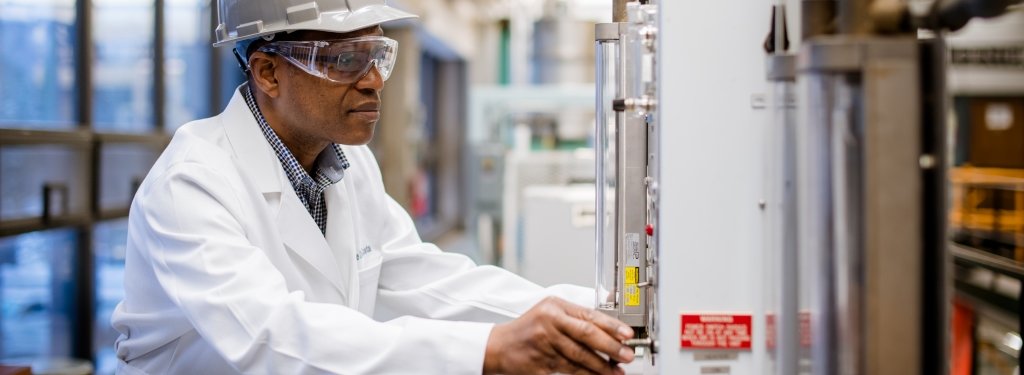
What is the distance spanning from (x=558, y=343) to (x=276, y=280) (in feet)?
1.34

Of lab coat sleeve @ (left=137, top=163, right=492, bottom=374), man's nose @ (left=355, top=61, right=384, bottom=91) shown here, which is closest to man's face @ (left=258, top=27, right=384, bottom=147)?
man's nose @ (left=355, top=61, right=384, bottom=91)

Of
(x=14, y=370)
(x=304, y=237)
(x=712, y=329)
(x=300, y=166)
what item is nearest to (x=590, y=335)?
(x=712, y=329)

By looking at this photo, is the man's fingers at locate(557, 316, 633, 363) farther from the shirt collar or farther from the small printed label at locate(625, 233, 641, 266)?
the shirt collar

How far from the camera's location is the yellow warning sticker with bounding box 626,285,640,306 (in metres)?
1.29

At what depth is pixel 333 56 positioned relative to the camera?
1.47m

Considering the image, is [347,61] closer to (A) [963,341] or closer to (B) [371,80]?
(B) [371,80]

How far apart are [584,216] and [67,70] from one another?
204 centimetres

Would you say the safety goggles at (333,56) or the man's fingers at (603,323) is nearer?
the man's fingers at (603,323)

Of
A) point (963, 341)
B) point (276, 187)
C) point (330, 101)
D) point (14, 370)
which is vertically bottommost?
point (963, 341)

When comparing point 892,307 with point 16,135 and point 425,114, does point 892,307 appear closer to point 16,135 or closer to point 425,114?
point 16,135

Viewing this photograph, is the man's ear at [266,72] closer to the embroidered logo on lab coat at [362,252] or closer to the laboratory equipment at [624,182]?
the embroidered logo on lab coat at [362,252]

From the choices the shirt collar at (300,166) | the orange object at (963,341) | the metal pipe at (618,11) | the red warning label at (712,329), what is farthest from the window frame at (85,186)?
the orange object at (963,341)

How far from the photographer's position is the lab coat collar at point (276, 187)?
1.45 m

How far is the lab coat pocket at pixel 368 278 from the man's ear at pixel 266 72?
0.36m
